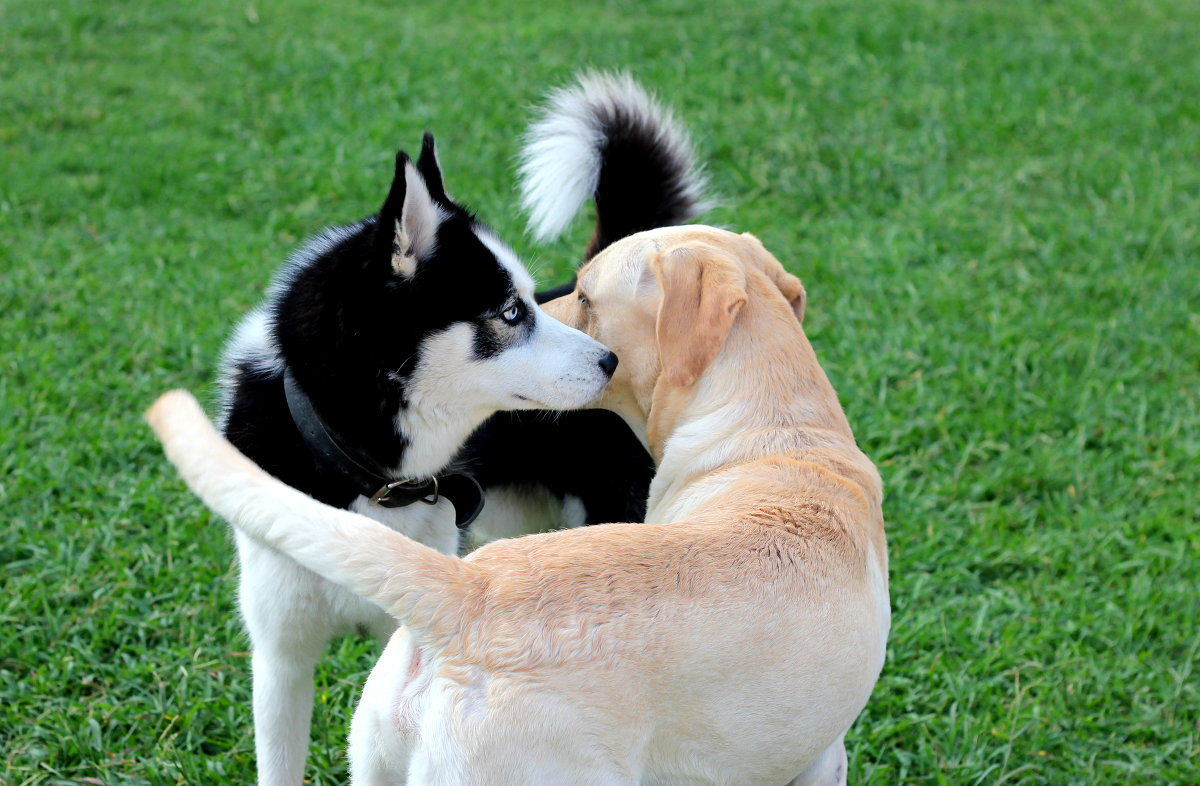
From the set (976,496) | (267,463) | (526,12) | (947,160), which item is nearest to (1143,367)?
(976,496)

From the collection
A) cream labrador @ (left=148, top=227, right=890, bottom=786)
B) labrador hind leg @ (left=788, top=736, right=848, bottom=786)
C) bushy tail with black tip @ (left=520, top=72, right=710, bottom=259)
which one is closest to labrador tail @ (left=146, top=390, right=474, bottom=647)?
cream labrador @ (left=148, top=227, right=890, bottom=786)

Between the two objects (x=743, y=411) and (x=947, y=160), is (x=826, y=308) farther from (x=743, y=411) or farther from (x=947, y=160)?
(x=743, y=411)

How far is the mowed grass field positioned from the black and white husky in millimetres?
634

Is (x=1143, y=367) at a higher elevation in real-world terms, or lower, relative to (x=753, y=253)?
lower

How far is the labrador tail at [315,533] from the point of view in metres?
1.74

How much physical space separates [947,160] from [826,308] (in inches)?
90.1

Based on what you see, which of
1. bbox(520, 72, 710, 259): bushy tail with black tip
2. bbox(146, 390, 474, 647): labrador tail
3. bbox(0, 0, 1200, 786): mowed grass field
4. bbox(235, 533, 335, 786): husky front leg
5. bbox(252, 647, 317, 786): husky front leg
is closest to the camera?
bbox(146, 390, 474, 647): labrador tail

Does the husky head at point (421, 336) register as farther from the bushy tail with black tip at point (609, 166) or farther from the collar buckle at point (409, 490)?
the bushy tail with black tip at point (609, 166)

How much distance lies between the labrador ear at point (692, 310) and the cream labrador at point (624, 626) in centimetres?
1

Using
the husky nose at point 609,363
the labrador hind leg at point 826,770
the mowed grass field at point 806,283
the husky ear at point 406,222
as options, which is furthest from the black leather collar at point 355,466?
the labrador hind leg at point 826,770

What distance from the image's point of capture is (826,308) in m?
5.52

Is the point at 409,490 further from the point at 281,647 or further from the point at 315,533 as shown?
the point at 315,533

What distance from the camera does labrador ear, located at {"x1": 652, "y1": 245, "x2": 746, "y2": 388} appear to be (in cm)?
254

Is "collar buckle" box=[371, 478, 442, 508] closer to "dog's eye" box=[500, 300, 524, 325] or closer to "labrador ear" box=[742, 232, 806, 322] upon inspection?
"dog's eye" box=[500, 300, 524, 325]
